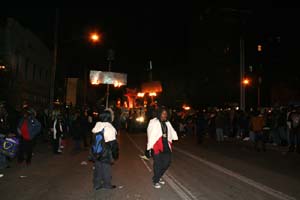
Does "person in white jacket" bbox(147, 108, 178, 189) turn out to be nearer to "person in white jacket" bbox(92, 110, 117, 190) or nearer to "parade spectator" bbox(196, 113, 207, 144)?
"person in white jacket" bbox(92, 110, 117, 190)

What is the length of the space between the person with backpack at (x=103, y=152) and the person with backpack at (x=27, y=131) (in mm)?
3993

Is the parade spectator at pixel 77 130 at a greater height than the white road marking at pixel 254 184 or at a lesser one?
greater

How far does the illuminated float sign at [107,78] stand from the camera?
50.2 m

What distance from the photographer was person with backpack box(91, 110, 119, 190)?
7.36 meters

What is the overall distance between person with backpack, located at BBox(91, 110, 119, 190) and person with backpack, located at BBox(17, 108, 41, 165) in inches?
157

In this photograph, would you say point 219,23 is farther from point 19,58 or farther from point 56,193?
point 56,193

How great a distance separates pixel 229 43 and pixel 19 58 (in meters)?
28.7

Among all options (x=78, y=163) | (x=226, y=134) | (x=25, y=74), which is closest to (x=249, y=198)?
(x=78, y=163)

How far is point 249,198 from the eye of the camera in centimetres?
680

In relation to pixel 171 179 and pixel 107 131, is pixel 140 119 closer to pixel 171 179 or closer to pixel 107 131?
pixel 171 179

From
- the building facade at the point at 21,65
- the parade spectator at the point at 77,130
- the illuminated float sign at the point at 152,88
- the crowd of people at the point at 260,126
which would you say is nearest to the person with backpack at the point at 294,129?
the crowd of people at the point at 260,126

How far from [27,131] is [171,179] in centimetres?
505

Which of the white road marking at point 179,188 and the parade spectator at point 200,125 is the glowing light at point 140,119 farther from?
the white road marking at point 179,188

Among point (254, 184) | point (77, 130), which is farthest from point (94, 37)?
point (254, 184)
